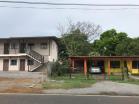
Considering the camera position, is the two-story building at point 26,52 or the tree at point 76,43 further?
the tree at point 76,43

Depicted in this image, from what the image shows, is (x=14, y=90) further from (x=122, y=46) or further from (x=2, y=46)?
(x=122, y=46)

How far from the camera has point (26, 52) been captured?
4938 centimetres

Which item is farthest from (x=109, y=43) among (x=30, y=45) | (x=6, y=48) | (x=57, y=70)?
(x=57, y=70)

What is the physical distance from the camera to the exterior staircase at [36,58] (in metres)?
48.5

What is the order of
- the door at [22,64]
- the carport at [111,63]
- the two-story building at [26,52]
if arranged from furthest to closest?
the door at [22,64] → the two-story building at [26,52] → the carport at [111,63]

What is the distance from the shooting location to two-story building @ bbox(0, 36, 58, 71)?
49.2m

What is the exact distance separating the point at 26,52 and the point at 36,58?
201 cm

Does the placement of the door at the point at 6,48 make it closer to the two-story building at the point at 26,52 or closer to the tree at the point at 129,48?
the two-story building at the point at 26,52

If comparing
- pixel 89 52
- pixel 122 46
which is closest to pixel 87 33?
pixel 89 52

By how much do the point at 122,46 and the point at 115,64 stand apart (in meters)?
10.2

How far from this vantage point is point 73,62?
4697 cm

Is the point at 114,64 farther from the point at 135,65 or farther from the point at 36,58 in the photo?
the point at 36,58

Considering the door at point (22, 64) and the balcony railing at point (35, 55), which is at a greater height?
the balcony railing at point (35, 55)

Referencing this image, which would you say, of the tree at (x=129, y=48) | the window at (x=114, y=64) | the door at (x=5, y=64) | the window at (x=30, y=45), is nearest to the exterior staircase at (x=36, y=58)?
the window at (x=30, y=45)
